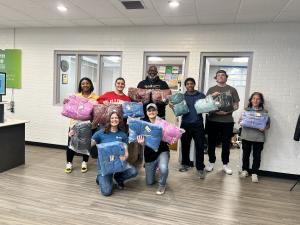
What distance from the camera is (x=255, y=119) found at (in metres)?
3.66

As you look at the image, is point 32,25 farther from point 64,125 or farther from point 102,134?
point 102,134

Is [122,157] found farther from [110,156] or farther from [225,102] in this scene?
[225,102]

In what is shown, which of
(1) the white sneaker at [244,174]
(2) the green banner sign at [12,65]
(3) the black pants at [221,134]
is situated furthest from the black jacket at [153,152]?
(2) the green banner sign at [12,65]

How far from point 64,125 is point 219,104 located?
3142 mm

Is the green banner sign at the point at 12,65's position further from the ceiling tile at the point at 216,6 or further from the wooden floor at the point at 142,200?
the ceiling tile at the point at 216,6

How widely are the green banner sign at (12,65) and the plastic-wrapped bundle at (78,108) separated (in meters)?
2.60

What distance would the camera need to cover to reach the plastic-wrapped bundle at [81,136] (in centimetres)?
326

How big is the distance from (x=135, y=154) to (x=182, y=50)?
2.08 metres

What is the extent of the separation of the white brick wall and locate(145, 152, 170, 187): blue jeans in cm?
176

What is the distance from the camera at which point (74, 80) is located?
5242mm

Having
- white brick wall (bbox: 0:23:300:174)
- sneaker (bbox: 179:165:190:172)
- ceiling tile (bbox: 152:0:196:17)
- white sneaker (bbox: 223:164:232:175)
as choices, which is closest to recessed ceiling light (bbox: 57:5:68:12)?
white brick wall (bbox: 0:23:300:174)

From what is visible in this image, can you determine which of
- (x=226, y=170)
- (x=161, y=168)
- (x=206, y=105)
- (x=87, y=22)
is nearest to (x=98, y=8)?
(x=87, y=22)

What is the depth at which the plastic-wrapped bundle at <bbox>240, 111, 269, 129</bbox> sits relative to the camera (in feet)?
11.9

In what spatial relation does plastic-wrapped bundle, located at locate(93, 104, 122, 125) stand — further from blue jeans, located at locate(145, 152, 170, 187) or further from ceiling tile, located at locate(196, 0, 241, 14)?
ceiling tile, located at locate(196, 0, 241, 14)
